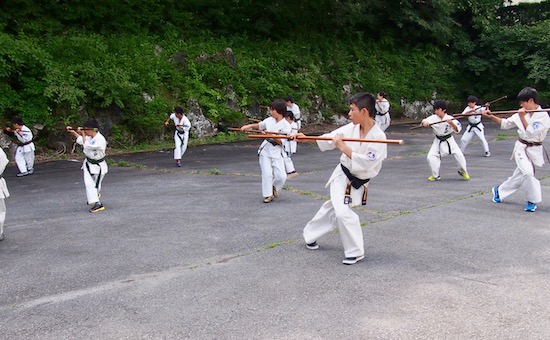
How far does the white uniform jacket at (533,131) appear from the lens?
7.61 metres

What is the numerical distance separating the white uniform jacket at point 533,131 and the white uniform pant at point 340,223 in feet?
12.0

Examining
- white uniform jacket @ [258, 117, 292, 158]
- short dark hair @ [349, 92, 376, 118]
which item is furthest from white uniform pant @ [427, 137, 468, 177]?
short dark hair @ [349, 92, 376, 118]

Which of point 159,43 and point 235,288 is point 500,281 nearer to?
point 235,288

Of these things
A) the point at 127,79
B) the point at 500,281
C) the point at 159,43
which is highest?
the point at 159,43

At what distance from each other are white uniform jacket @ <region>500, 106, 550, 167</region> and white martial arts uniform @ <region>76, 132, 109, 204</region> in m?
6.25

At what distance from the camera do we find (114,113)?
54.1 feet

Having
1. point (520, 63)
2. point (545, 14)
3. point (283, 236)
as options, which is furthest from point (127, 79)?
point (545, 14)

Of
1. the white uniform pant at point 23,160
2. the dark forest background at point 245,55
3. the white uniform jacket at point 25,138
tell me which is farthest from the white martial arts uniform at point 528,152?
the dark forest background at point 245,55

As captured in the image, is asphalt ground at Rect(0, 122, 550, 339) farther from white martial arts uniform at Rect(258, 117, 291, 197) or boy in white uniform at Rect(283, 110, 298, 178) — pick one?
boy in white uniform at Rect(283, 110, 298, 178)

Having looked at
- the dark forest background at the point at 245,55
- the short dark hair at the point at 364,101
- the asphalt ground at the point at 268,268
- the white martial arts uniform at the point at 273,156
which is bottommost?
the asphalt ground at the point at 268,268

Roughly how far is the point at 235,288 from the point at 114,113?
1304 cm

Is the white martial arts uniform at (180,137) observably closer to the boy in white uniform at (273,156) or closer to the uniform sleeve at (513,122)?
the boy in white uniform at (273,156)

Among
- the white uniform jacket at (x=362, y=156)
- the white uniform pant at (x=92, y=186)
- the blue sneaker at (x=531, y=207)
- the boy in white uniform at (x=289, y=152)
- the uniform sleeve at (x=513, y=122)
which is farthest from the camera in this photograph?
the boy in white uniform at (x=289, y=152)

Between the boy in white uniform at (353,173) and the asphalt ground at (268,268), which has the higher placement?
the boy in white uniform at (353,173)
